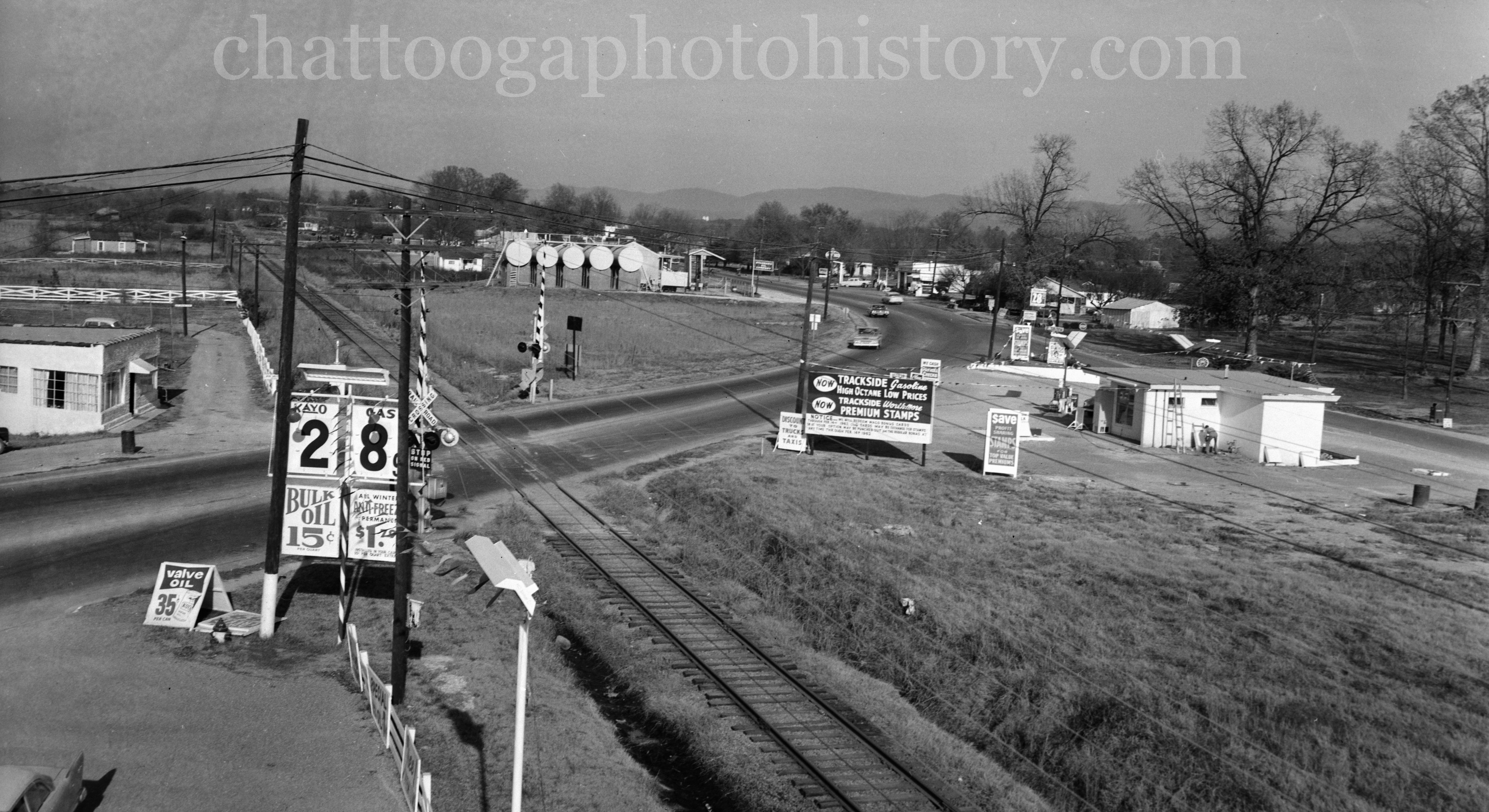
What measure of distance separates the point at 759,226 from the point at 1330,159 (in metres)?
98.2

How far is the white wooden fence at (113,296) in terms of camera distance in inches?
1868

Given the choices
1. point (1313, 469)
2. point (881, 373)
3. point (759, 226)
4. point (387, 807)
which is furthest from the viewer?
point (759, 226)

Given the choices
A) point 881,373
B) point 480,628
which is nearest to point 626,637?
point 480,628

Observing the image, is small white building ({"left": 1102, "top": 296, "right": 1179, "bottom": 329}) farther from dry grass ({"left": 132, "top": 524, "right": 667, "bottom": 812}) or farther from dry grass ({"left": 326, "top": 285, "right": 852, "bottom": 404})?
dry grass ({"left": 132, "top": 524, "right": 667, "bottom": 812})

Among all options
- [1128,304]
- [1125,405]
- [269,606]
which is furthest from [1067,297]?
[269,606]

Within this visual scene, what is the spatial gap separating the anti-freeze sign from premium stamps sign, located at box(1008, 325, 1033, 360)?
25102 millimetres

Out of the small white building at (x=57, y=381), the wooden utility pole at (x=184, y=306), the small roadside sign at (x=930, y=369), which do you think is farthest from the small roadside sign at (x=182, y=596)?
the wooden utility pole at (x=184, y=306)

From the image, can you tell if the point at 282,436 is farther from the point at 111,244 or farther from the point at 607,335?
the point at 111,244

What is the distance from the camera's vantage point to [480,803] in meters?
10.1

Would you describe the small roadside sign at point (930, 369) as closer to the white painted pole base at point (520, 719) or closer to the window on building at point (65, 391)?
the window on building at point (65, 391)

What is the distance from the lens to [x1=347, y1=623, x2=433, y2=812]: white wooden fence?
9.16 meters

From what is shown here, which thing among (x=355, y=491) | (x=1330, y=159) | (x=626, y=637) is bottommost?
(x=626, y=637)

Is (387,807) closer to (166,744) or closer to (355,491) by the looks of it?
(166,744)

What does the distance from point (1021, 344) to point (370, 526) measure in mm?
43630
